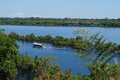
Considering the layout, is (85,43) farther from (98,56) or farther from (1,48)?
(1,48)

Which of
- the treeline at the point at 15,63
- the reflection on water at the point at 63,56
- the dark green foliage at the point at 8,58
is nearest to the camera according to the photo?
the treeline at the point at 15,63

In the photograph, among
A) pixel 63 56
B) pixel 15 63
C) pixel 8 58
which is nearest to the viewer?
pixel 8 58

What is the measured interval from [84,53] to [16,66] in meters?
19.3

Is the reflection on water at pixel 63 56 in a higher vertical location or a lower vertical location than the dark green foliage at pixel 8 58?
lower

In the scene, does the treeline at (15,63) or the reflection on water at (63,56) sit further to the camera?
the reflection on water at (63,56)

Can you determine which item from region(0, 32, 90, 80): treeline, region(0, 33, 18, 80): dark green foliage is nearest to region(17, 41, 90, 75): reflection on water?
region(0, 32, 90, 80): treeline

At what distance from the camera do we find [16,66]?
45719 mm

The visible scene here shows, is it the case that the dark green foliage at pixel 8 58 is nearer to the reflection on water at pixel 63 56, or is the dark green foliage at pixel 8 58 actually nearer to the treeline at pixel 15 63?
the treeline at pixel 15 63

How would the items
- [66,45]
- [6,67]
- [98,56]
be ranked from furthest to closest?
[66,45], [6,67], [98,56]

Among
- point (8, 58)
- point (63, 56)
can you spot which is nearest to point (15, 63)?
point (8, 58)

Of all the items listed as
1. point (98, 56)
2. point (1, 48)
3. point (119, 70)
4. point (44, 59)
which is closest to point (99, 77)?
point (119, 70)

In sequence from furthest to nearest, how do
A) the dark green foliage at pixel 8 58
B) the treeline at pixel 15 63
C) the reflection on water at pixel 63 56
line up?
the reflection on water at pixel 63 56 → the dark green foliage at pixel 8 58 → the treeline at pixel 15 63

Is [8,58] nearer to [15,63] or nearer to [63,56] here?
[15,63]

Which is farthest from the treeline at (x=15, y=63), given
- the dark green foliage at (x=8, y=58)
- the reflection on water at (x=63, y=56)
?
the reflection on water at (x=63, y=56)
